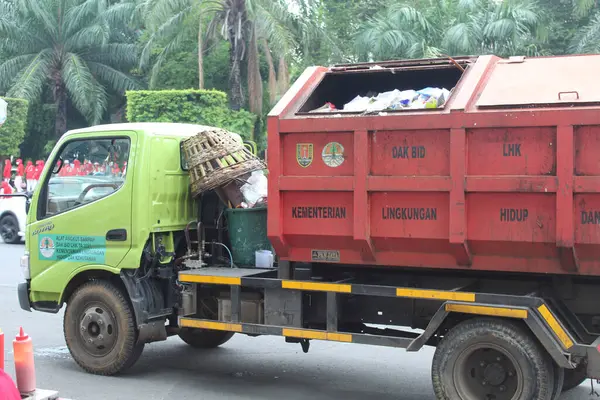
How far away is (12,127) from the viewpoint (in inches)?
1190

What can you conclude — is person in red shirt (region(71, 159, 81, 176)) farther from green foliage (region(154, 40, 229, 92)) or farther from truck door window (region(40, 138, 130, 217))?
green foliage (region(154, 40, 229, 92))

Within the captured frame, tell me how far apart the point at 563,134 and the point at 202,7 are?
2089 centimetres

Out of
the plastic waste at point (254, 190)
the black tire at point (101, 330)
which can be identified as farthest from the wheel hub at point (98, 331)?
the plastic waste at point (254, 190)

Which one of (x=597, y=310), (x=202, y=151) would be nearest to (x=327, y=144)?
(x=202, y=151)

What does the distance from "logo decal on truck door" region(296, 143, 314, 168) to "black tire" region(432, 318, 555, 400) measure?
1652 mm

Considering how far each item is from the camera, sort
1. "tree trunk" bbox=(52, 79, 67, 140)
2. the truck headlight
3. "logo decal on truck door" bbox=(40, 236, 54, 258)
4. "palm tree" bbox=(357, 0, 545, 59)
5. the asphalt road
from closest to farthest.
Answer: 1. the asphalt road
2. "logo decal on truck door" bbox=(40, 236, 54, 258)
3. the truck headlight
4. "palm tree" bbox=(357, 0, 545, 59)
5. "tree trunk" bbox=(52, 79, 67, 140)

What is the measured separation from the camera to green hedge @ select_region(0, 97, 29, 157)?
30.0 metres

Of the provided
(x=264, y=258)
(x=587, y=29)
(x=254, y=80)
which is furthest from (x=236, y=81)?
(x=264, y=258)

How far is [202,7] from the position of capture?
81.3 feet

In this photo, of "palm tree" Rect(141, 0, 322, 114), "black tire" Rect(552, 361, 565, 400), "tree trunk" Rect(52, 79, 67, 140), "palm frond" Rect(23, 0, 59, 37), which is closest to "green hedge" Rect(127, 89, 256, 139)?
"palm tree" Rect(141, 0, 322, 114)

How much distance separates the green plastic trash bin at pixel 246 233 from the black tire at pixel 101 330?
107cm

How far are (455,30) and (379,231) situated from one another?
62.1 ft

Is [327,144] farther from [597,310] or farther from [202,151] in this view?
[597,310]

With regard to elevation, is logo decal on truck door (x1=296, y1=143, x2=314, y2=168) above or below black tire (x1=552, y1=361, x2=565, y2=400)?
above
